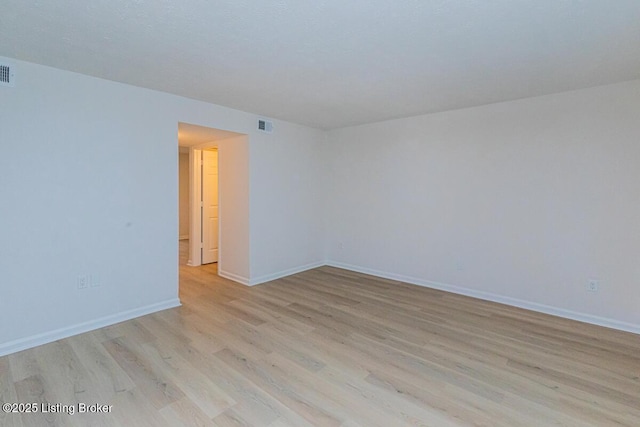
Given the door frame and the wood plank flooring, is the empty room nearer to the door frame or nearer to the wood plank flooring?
the wood plank flooring

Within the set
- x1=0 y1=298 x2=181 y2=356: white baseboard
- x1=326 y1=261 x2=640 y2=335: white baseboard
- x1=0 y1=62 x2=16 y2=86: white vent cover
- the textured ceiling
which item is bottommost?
x1=0 y1=298 x2=181 y2=356: white baseboard

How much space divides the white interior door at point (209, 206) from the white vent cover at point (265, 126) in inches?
64.2

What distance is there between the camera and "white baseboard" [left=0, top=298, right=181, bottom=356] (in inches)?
100

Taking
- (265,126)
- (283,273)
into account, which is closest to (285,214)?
(283,273)

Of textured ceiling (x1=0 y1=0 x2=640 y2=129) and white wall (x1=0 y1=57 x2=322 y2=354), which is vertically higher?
textured ceiling (x1=0 y1=0 x2=640 y2=129)

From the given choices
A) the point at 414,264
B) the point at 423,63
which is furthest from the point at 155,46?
the point at 414,264

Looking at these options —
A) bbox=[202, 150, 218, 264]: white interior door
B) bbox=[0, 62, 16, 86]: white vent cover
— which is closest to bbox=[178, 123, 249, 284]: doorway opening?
bbox=[202, 150, 218, 264]: white interior door

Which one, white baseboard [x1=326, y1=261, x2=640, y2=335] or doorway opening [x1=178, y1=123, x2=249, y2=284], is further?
doorway opening [x1=178, y1=123, x2=249, y2=284]

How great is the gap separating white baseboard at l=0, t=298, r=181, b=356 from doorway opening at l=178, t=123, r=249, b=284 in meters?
1.23

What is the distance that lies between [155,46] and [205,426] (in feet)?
8.38

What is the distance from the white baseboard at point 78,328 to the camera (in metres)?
2.55

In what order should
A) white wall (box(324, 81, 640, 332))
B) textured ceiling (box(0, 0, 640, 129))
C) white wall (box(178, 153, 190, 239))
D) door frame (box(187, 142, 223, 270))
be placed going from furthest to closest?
1. white wall (box(178, 153, 190, 239))
2. door frame (box(187, 142, 223, 270))
3. white wall (box(324, 81, 640, 332))
4. textured ceiling (box(0, 0, 640, 129))

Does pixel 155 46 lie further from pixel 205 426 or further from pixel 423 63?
pixel 205 426

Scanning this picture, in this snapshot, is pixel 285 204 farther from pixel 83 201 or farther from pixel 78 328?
pixel 78 328
